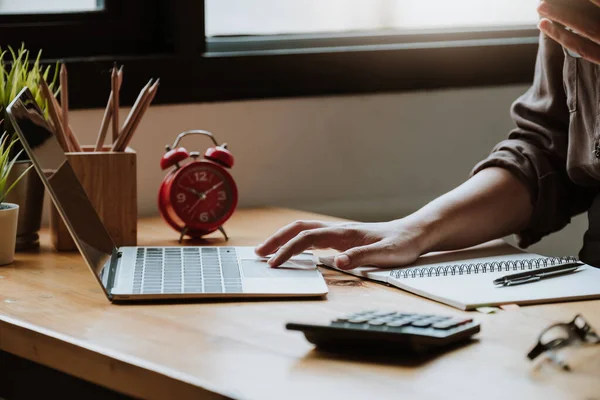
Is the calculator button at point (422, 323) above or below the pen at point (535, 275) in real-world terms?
above

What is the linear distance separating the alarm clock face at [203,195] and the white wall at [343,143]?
29 centimetres

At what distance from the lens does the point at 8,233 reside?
124 centimetres

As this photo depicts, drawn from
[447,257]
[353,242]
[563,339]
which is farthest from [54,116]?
[563,339]

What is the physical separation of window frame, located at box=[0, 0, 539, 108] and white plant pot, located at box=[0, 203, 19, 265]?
1.31ft

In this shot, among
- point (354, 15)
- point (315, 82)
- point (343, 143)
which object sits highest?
point (354, 15)

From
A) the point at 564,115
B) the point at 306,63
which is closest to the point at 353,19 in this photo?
the point at 306,63

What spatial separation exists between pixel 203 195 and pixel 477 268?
0.46m

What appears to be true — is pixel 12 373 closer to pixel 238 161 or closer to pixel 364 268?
pixel 364 268

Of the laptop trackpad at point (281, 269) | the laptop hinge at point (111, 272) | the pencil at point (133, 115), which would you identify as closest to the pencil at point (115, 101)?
the pencil at point (133, 115)

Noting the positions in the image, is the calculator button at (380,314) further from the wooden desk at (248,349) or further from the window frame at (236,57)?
the window frame at (236,57)

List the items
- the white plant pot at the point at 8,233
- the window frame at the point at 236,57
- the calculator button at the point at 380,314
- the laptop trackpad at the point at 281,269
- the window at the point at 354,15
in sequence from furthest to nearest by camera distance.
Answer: the window at the point at 354,15 < the window frame at the point at 236,57 < the white plant pot at the point at 8,233 < the laptop trackpad at the point at 281,269 < the calculator button at the point at 380,314

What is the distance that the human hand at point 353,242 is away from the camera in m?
1.17

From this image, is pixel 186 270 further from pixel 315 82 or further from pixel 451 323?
pixel 315 82

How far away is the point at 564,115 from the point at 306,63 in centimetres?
55
